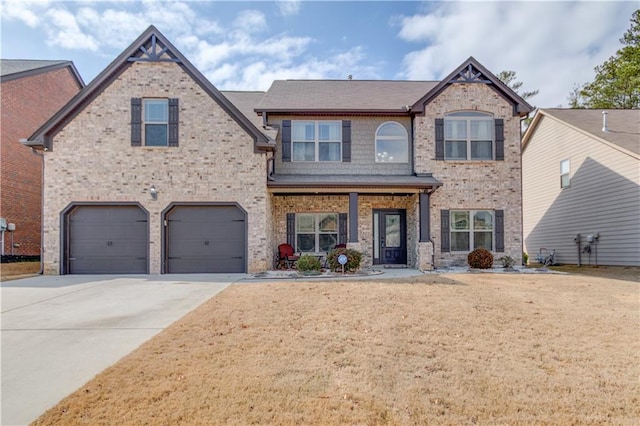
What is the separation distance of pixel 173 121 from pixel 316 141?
4925 millimetres

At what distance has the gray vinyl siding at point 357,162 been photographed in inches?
527

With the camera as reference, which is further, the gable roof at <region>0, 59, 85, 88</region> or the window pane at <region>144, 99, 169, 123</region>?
the gable roof at <region>0, 59, 85, 88</region>

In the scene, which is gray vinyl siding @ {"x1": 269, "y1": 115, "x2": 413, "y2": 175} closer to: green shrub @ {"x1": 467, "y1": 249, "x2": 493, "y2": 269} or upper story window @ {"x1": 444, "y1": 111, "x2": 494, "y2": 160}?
upper story window @ {"x1": 444, "y1": 111, "x2": 494, "y2": 160}

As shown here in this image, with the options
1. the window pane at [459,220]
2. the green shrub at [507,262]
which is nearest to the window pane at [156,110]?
the window pane at [459,220]

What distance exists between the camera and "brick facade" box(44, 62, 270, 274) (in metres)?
11.6

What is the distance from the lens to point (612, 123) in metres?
15.7

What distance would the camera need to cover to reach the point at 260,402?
318cm

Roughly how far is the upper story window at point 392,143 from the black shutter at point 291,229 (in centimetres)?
395

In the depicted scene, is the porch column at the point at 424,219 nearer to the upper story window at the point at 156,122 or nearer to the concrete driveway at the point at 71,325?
the concrete driveway at the point at 71,325

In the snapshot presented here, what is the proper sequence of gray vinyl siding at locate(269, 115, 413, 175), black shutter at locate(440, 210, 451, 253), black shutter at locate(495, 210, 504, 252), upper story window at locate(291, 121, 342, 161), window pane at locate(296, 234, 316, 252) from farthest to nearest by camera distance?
window pane at locate(296, 234, 316, 252), upper story window at locate(291, 121, 342, 161), gray vinyl siding at locate(269, 115, 413, 175), black shutter at locate(495, 210, 504, 252), black shutter at locate(440, 210, 451, 253)

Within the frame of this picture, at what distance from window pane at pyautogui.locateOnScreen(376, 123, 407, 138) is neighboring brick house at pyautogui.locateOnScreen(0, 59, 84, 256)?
576 inches

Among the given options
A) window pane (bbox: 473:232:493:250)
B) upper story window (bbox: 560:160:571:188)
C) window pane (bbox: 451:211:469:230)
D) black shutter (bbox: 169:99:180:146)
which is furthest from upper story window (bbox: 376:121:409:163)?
upper story window (bbox: 560:160:571:188)

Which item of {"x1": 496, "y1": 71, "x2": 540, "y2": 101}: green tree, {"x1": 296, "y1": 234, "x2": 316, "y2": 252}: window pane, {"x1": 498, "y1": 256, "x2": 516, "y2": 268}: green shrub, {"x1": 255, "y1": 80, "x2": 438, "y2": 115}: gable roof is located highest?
{"x1": 496, "y1": 71, "x2": 540, "y2": 101}: green tree

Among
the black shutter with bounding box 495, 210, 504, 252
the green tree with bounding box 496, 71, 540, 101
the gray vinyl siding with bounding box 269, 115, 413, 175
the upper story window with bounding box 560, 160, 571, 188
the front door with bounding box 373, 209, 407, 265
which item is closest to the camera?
the black shutter with bounding box 495, 210, 504, 252
